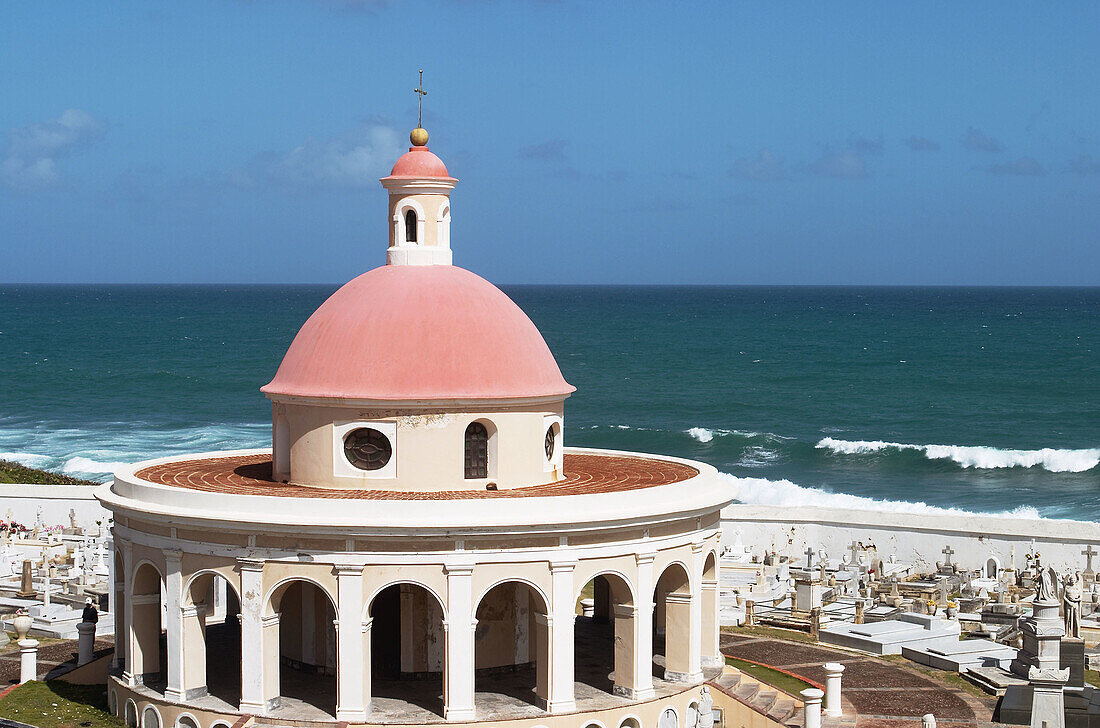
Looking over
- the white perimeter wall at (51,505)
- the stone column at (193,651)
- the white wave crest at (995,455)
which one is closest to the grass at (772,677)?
the stone column at (193,651)

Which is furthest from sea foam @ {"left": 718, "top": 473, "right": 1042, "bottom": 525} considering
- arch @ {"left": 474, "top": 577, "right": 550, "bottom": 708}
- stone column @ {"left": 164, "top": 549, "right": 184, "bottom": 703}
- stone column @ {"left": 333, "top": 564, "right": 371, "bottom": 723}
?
stone column @ {"left": 333, "top": 564, "right": 371, "bottom": 723}

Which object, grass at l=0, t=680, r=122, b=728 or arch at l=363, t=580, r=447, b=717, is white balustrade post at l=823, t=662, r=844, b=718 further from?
grass at l=0, t=680, r=122, b=728

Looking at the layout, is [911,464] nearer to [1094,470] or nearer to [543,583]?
[1094,470]

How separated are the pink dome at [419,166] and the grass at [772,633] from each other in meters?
12.3

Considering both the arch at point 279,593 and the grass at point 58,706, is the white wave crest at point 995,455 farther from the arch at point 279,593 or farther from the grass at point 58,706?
the arch at point 279,593

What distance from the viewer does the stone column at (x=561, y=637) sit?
953 inches

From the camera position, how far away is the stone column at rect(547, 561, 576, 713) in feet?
79.4

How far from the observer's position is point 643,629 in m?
25.2

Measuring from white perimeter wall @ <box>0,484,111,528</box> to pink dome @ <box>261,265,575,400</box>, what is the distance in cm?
2069

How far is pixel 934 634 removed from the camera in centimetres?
3234

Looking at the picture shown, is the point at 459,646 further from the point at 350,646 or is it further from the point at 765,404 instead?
the point at 765,404

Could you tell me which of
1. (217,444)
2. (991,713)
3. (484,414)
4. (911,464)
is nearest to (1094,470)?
(911,464)

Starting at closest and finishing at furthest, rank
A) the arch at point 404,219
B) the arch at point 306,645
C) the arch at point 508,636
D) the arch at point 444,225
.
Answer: the arch at point 306,645
the arch at point 508,636
the arch at point 404,219
the arch at point 444,225

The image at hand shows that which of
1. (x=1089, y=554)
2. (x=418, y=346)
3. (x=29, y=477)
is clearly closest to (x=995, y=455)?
(x=1089, y=554)
